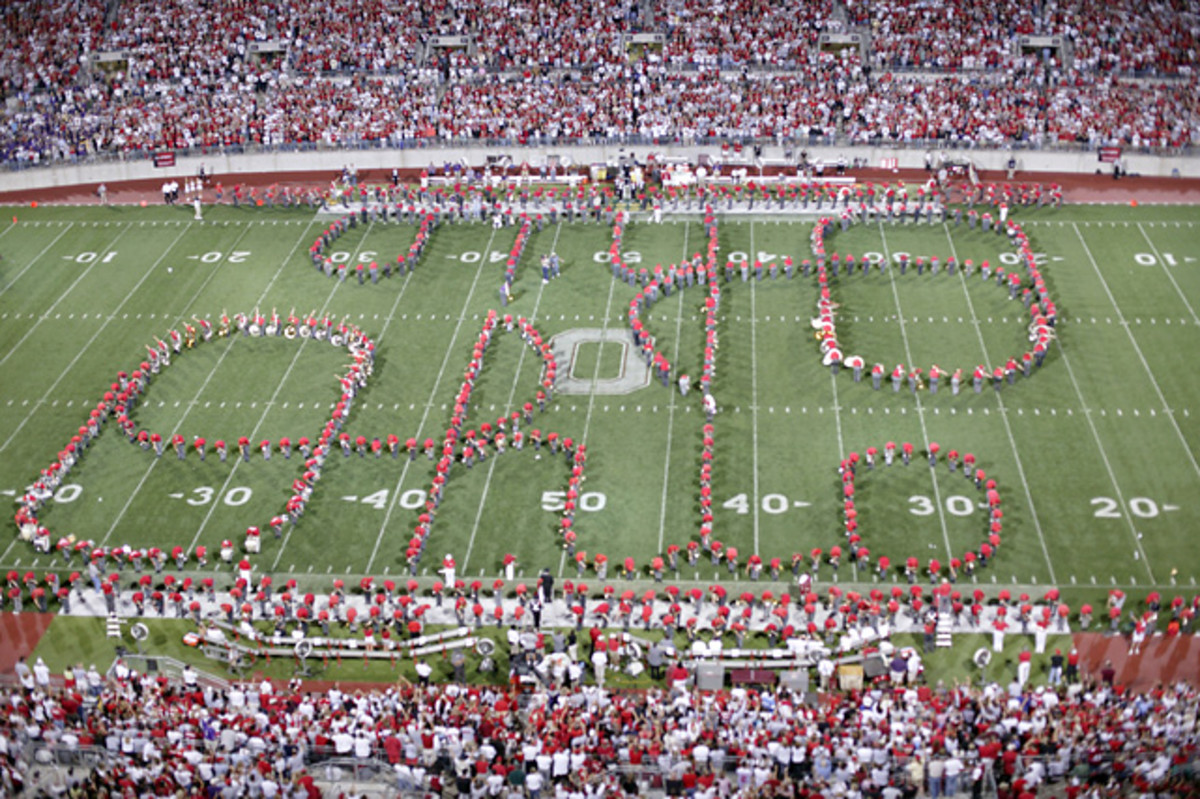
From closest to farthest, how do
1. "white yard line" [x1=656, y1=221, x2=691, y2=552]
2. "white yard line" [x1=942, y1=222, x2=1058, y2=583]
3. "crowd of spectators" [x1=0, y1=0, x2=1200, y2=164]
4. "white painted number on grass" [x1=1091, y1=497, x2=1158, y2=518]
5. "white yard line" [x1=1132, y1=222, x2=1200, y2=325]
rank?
"white yard line" [x1=942, y1=222, x2=1058, y2=583], "white painted number on grass" [x1=1091, y1=497, x2=1158, y2=518], "white yard line" [x1=656, y1=221, x2=691, y2=552], "white yard line" [x1=1132, y1=222, x2=1200, y2=325], "crowd of spectators" [x1=0, y1=0, x2=1200, y2=164]

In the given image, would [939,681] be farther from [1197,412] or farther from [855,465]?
[1197,412]

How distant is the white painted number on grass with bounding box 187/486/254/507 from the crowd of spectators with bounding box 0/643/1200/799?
28.1 ft

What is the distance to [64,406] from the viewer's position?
42219 mm

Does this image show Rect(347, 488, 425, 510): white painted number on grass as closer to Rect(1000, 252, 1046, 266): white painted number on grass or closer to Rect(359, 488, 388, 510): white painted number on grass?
Rect(359, 488, 388, 510): white painted number on grass

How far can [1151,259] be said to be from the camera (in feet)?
156

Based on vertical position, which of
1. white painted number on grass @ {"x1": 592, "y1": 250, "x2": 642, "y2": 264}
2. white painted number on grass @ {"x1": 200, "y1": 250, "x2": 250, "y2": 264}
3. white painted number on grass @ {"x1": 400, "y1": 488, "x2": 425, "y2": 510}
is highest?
white painted number on grass @ {"x1": 200, "y1": 250, "x2": 250, "y2": 264}

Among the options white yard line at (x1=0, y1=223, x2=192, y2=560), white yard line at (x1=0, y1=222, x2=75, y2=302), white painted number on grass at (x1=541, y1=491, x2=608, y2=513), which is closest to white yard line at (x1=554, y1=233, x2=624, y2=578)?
white painted number on grass at (x1=541, y1=491, x2=608, y2=513)

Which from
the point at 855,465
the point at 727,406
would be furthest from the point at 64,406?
the point at 855,465

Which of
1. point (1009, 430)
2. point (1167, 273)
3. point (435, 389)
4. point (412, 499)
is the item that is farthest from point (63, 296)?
point (1167, 273)

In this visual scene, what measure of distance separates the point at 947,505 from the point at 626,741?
12330mm

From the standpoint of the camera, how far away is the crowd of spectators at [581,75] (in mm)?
57469

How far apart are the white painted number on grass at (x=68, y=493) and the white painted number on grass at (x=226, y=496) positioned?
2.97m

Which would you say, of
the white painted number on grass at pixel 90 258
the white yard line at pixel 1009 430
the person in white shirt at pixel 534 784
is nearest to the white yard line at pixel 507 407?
the person in white shirt at pixel 534 784

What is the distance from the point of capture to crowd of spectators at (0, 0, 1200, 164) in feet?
189
